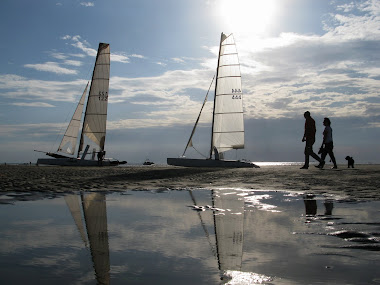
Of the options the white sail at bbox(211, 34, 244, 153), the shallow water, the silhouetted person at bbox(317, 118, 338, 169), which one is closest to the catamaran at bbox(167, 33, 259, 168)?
the white sail at bbox(211, 34, 244, 153)

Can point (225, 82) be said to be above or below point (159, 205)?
above

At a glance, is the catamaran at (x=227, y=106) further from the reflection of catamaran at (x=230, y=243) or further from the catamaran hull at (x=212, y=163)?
the reflection of catamaran at (x=230, y=243)

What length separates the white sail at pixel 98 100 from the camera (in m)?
45.8

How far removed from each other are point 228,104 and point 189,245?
3207 centimetres

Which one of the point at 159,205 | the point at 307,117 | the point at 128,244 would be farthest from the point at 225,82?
the point at 128,244

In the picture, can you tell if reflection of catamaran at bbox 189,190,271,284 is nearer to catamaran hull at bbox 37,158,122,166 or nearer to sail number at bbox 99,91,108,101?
catamaran hull at bbox 37,158,122,166

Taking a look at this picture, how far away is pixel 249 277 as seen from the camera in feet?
8.79

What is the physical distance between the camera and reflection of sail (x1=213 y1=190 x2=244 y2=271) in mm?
3084

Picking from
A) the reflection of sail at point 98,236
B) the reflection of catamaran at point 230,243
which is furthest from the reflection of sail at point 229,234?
the reflection of sail at point 98,236

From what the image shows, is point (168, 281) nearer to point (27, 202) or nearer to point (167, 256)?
point (167, 256)

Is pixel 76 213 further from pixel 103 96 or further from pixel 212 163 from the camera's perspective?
pixel 103 96

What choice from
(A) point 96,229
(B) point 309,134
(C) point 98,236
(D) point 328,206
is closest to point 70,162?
(B) point 309,134

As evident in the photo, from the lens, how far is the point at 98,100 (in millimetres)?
46000

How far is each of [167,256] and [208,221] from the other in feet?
6.26
